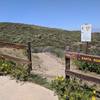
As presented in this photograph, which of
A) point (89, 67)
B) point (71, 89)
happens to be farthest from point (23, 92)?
point (89, 67)

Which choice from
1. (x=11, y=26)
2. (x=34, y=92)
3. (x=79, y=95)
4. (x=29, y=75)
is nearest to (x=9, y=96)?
(x=34, y=92)

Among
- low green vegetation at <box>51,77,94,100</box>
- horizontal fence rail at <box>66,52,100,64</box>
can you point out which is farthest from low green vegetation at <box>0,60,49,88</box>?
horizontal fence rail at <box>66,52,100,64</box>

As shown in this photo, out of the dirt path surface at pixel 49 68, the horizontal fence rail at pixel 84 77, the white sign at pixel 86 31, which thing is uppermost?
the white sign at pixel 86 31

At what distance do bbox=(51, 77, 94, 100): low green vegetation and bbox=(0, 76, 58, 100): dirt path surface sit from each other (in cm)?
22

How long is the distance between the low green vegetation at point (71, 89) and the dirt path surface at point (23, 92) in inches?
8.6

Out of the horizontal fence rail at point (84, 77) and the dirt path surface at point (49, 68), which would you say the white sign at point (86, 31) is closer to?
the dirt path surface at point (49, 68)

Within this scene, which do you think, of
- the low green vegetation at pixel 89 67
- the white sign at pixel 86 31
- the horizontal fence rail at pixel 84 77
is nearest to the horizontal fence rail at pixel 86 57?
the horizontal fence rail at pixel 84 77

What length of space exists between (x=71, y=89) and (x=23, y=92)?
1.40 metres

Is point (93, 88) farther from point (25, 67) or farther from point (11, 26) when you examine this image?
point (11, 26)

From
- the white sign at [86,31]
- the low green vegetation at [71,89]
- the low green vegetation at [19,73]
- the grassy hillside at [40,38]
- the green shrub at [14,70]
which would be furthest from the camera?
the grassy hillside at [40,38]

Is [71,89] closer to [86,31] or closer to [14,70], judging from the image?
[14,70]

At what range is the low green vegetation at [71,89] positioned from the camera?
629cm

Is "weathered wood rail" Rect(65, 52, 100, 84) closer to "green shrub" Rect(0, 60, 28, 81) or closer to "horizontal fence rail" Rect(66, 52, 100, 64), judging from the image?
"horizontal fence rail" Rect(66, 52, 100, 64)

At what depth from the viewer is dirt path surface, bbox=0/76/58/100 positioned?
22.7 ft
